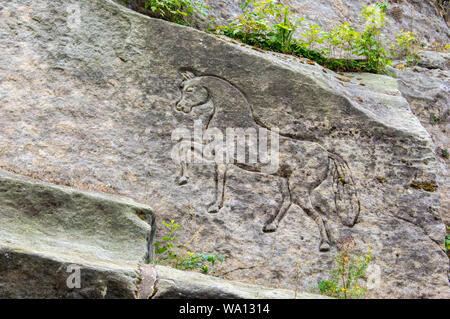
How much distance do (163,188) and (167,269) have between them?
1674 mm

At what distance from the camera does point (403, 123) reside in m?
5.88

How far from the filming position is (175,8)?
743 cm

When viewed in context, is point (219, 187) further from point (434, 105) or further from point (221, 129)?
point (434, 105)

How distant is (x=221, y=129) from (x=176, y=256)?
1748 millimetres

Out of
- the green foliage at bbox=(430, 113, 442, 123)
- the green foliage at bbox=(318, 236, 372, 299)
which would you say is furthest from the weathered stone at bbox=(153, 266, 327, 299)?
the green foliage at bbox=(430, 113, 442, 123)

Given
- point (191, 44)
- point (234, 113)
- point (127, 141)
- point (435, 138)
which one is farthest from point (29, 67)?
point (435, 138)

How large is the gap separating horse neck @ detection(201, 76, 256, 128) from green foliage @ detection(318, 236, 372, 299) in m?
1.92

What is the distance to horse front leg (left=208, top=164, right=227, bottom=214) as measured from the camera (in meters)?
5.19

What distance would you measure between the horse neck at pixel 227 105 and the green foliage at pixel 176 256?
1.51 metres

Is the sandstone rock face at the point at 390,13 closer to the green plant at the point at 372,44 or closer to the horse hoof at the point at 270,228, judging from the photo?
the green plant at the point at 372,44

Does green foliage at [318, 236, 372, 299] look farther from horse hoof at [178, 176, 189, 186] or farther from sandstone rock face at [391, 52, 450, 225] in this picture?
sandstone rock face at [391, 52, 450, 225]

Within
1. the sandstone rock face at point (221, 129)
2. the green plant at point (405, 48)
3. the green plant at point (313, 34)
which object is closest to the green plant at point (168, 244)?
the sandstone rock face at point (221, 129)

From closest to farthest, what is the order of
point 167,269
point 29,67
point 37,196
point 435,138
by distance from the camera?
point 167,269 → point 37,196 → point 29,67 → point 435,138

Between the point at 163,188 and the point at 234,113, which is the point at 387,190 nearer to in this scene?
the point at 234,113
